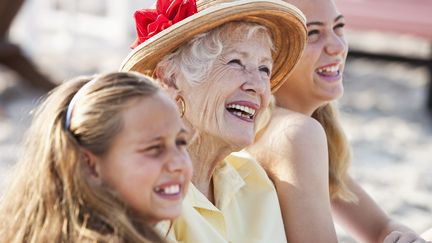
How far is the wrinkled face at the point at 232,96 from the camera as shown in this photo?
251 cm

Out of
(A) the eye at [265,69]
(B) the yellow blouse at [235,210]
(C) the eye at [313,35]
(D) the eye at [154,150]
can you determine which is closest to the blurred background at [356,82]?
(C) the eye at [313,35]

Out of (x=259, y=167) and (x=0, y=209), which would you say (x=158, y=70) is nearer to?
(x=259, y=167)

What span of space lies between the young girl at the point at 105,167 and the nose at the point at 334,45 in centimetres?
110

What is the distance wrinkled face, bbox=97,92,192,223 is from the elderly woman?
409 mm

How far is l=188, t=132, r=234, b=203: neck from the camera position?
255 cm

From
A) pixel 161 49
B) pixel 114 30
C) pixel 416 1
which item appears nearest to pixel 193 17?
pixel 161 49

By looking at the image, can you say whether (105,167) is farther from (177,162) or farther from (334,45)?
(334,45)

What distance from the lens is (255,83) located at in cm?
255

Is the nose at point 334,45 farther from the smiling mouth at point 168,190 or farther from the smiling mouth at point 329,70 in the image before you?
the smiling mouth at point 168,190

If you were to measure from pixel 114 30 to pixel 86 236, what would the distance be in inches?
291

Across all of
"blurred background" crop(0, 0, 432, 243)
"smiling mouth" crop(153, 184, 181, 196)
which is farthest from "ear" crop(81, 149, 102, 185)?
"blurred background" crop(0, 0, 432, 243)

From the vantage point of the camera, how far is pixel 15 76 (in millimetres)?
7832

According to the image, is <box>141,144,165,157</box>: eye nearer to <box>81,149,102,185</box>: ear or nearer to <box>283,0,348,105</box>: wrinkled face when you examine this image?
<box>81,149,102,185</box>: ear

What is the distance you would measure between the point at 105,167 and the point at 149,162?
9 centimetres
